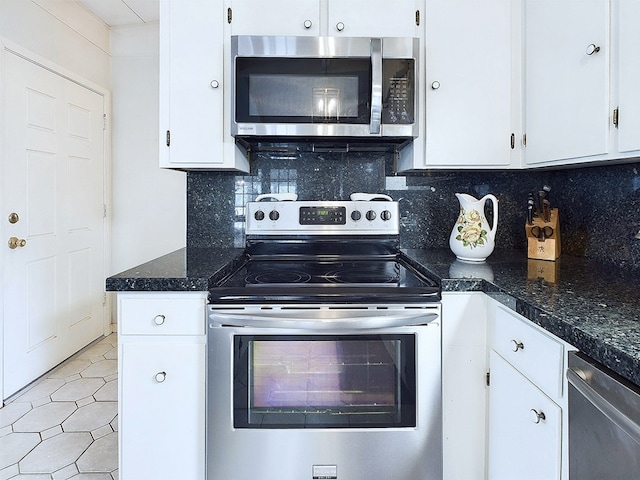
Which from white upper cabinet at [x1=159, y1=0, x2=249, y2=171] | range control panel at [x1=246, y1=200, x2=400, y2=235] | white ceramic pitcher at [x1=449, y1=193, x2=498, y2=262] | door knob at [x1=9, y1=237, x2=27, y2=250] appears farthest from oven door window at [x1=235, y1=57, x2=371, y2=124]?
door knob at [x1=9, y1=237, x2=27, y2=250]

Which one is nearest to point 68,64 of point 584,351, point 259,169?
point 259,169

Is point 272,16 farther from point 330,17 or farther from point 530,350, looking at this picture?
point 530,350

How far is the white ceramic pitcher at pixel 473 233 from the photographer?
1.65 m

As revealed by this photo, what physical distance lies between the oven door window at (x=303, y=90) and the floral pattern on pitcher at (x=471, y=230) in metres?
0.59

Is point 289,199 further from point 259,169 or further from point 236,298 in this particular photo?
point 236,298

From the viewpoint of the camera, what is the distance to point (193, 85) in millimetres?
1721

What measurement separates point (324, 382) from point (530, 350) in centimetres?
64

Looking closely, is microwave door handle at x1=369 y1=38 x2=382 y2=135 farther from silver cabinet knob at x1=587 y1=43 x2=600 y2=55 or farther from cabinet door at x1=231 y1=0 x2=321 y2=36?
silver cabinet knob at x1=587 y1=43 x2=600 y2=55

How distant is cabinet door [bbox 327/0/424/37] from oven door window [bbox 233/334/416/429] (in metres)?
1.28

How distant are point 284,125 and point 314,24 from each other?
0.47 metres

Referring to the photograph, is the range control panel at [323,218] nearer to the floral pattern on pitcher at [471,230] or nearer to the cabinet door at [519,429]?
the floral pattern on pitcher at [471,230]

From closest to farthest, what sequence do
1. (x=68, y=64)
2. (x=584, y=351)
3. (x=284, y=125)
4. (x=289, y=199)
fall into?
(x=584, y=351) < (x=284, y=125) < (x=289, y=199) < (x=68, y=64)

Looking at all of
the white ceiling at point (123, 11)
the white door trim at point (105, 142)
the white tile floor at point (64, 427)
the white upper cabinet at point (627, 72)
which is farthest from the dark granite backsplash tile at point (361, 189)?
the white ceiling at point (123, 11)

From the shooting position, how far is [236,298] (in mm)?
1313
